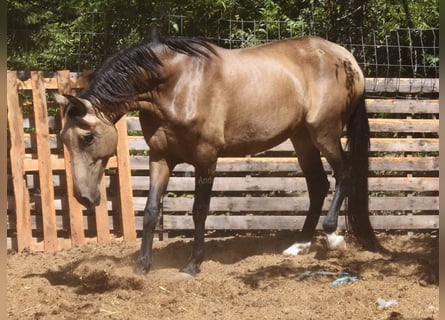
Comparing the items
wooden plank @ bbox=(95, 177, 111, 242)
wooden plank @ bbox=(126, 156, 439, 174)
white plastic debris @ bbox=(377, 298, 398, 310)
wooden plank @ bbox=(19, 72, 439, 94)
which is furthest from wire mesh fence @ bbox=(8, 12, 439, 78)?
white plastic debris @ bbox=(377, 298, 398, 310)

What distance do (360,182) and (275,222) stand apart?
107cm

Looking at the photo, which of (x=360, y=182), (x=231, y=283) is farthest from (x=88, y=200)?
(x=360, y=182)

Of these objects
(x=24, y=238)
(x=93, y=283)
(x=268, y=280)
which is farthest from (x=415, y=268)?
(x=24, y=238)

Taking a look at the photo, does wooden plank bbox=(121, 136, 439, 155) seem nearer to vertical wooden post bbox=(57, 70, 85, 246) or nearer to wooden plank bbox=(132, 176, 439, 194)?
wooden plank bbox=(132, 176, 439, 194)

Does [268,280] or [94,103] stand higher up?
[94,103]

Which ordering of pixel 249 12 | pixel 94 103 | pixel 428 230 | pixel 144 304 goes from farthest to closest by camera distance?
pixel 249 12, pixel 428 230, pixel 94 103, pixel 144 304

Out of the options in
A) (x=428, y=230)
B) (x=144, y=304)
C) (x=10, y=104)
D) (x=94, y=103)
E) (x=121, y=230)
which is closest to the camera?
(x=144, y=304)

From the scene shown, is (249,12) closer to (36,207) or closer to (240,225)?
(240,225)

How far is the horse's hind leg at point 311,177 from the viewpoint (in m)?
5.91

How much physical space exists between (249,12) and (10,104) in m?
3.02

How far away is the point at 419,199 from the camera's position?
6594mm

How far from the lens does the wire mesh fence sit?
21.5 feet

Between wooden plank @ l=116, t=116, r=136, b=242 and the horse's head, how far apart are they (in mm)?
1354

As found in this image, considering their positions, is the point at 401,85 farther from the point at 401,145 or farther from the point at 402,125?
the point at 401,145
